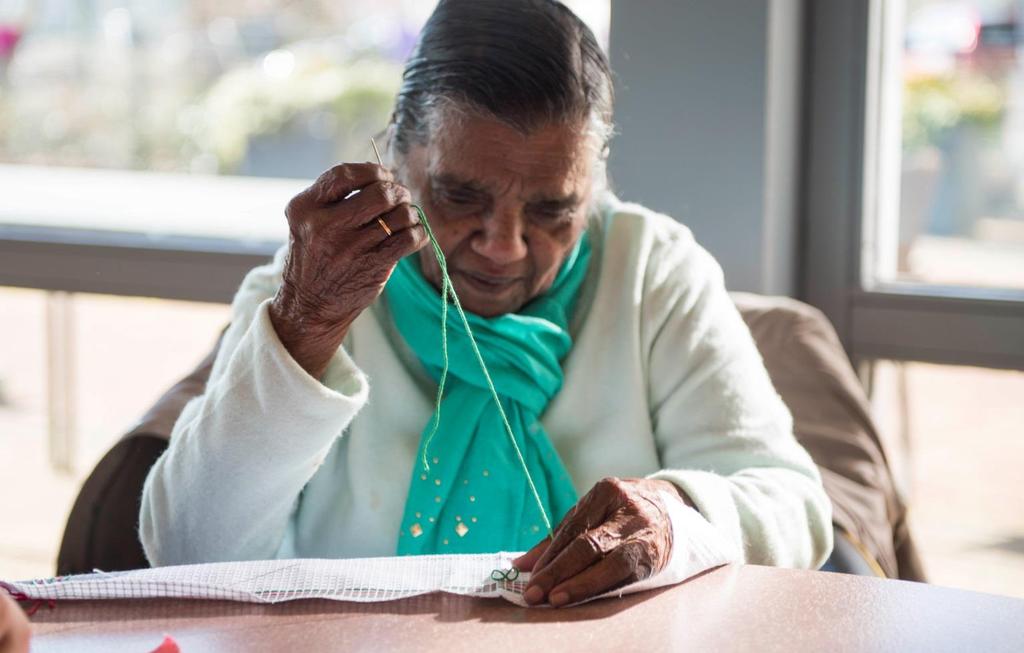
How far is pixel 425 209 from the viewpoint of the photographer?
5.55 feet

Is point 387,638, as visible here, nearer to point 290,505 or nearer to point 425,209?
point 290,505

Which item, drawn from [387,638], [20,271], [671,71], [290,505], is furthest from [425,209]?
[20,271]

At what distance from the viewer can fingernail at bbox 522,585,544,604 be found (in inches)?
47.7

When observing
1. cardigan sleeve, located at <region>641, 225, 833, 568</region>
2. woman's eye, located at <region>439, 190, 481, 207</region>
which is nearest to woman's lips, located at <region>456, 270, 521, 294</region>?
woman's eye, located at <region>439, 190, 481, 207</region>

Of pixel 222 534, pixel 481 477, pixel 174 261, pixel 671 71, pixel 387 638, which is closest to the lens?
pixel 387 638

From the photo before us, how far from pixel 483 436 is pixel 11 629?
3.21 feet

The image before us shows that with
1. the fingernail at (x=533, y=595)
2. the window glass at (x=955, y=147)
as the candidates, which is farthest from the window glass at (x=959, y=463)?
the fingernail at (x=533, y=595)

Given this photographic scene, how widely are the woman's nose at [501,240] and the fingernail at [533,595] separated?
57cm

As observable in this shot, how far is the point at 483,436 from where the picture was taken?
1785 millimetres

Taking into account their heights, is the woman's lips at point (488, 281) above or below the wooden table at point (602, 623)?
above

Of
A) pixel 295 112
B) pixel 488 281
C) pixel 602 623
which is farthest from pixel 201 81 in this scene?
pixel 602 623

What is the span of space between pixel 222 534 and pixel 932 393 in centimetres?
172

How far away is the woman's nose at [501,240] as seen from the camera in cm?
167

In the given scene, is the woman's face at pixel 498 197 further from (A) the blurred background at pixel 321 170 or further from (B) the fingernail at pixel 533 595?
(A) the blurred background at pixel 321 170
